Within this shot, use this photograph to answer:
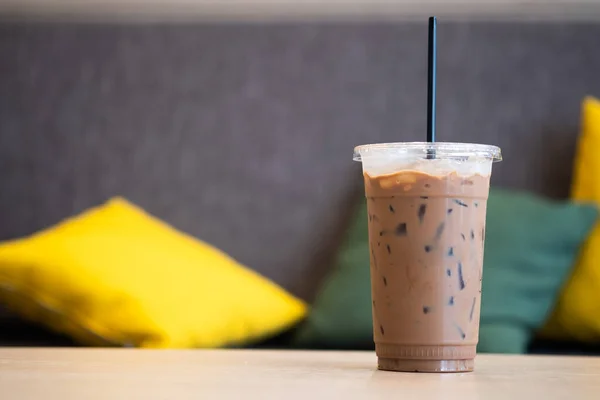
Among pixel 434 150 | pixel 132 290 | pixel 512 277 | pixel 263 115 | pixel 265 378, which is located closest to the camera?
pixel 265 378

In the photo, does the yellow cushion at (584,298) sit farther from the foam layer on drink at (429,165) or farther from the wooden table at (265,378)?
the foam layer on drink at (429,165)

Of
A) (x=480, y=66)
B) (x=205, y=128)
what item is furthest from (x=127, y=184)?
(x=480, y=66)

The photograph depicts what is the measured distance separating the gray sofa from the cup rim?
4.66 ft

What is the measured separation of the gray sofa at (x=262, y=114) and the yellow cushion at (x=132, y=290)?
27cm

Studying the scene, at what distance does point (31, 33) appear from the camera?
2.27 meters

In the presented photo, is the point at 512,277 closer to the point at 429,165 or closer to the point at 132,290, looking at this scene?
the point at 132,290

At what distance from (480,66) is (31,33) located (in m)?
1.20

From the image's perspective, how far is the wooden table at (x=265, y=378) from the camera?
550 mm

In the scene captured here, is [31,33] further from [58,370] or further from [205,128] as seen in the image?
[58,370]

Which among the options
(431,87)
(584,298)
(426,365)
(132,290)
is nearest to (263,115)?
(132,290)

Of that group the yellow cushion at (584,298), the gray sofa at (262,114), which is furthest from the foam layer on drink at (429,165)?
the gray sofa at (262,114)

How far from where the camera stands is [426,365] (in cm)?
73

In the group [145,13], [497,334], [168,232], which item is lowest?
[497,334]

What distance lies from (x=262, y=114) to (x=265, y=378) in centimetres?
163
